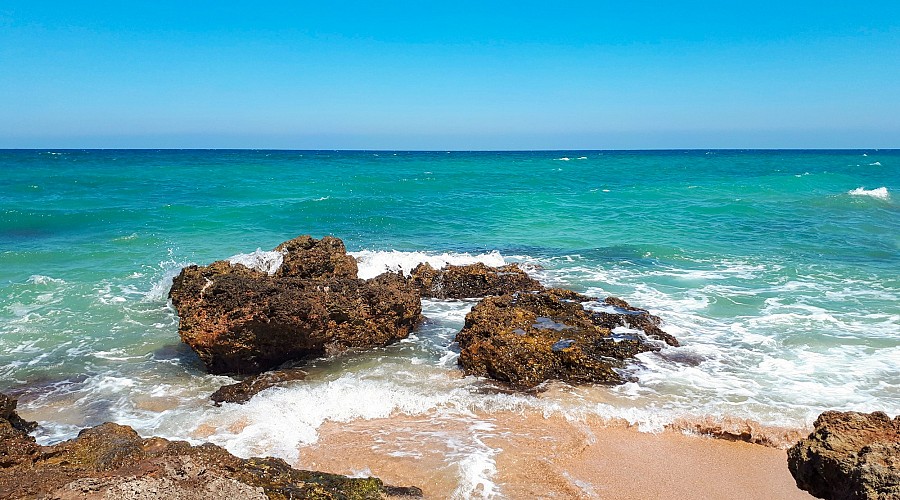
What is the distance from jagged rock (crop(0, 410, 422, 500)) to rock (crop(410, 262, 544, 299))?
7.08m

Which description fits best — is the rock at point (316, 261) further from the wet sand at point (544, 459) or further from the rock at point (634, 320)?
the wet sand at point (544, 459)

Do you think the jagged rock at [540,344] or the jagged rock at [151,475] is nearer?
the jagged rock at [151,475]

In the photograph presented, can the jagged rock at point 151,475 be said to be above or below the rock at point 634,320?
above

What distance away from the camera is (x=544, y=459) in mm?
5777

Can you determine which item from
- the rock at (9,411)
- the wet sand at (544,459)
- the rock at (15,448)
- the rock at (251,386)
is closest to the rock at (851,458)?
the wet sand at (544,459)

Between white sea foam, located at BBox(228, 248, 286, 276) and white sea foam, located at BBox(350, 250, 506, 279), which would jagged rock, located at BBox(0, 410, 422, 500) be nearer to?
white sea foam, located at BBox(228, 248, 286, 276)

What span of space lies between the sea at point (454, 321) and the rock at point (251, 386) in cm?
18

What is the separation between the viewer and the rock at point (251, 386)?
706 cm

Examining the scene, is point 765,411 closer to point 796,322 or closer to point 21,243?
point 796,322

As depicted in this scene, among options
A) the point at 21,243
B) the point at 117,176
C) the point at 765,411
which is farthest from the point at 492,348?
the point at 117,176

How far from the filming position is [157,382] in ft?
25.4

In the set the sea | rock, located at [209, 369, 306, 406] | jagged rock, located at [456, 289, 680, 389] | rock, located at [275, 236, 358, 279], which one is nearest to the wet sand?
the sea

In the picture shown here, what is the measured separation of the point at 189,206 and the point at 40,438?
2159 centimetres

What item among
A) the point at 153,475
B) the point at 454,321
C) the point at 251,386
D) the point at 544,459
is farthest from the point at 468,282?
the point at 153,475
